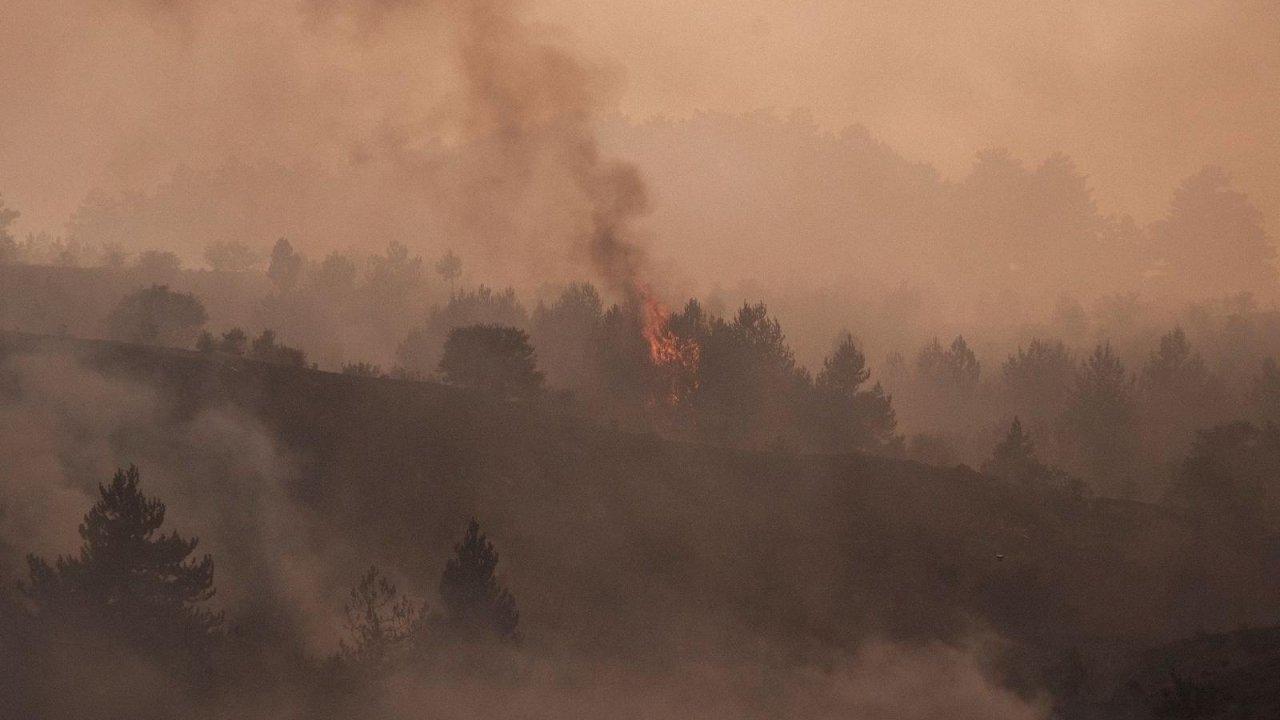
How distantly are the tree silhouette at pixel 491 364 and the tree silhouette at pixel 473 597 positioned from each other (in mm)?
40950

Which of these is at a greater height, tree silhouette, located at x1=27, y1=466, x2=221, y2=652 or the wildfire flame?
the wildfire flame

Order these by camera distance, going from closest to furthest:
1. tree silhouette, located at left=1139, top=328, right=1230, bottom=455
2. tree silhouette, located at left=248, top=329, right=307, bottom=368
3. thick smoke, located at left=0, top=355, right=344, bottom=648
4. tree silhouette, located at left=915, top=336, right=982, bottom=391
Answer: thick smoke, located at left=0, top=355, right=344, bottom=648 < tree silhouette, located at left=248, top=329, right=307, bottom=368 < tree silhouette, located at left=1139, top=328, right=1230, bottom=455 < tree silhouette, located at left=915, top=336, right=982, bottom=391

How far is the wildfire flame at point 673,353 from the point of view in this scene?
100375 millimetres

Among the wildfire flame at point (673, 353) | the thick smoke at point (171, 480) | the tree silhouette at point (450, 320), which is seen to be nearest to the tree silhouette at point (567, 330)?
the tree silhouette at point (450, 320)

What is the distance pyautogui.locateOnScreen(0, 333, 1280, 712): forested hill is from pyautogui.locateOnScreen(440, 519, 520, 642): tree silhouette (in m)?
7.53

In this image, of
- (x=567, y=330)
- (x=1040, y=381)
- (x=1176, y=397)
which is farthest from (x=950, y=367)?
(x=567, y=330)

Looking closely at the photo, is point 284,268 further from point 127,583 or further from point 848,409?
point 127,583

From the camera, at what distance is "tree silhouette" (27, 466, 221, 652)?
140 ft

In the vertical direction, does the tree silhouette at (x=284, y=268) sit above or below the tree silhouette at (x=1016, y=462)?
above

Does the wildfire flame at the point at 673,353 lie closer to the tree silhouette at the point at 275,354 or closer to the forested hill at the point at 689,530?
the forested hill at the point at 689,530

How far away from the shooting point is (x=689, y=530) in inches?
2793

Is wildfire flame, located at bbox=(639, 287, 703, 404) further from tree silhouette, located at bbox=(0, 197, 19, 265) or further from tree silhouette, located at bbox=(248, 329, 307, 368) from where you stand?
tree silhouette, located at bbox=(0, 197, 19, 265)

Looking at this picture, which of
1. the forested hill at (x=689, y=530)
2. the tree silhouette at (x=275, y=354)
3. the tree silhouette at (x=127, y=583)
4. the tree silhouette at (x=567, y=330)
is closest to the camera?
the tree silhouette at (x=127, y=583)

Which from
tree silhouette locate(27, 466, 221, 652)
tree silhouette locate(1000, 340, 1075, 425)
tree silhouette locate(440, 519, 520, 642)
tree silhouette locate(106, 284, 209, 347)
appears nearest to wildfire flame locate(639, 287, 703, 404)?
tree silhouette locate(106, 284, 209, 347)
